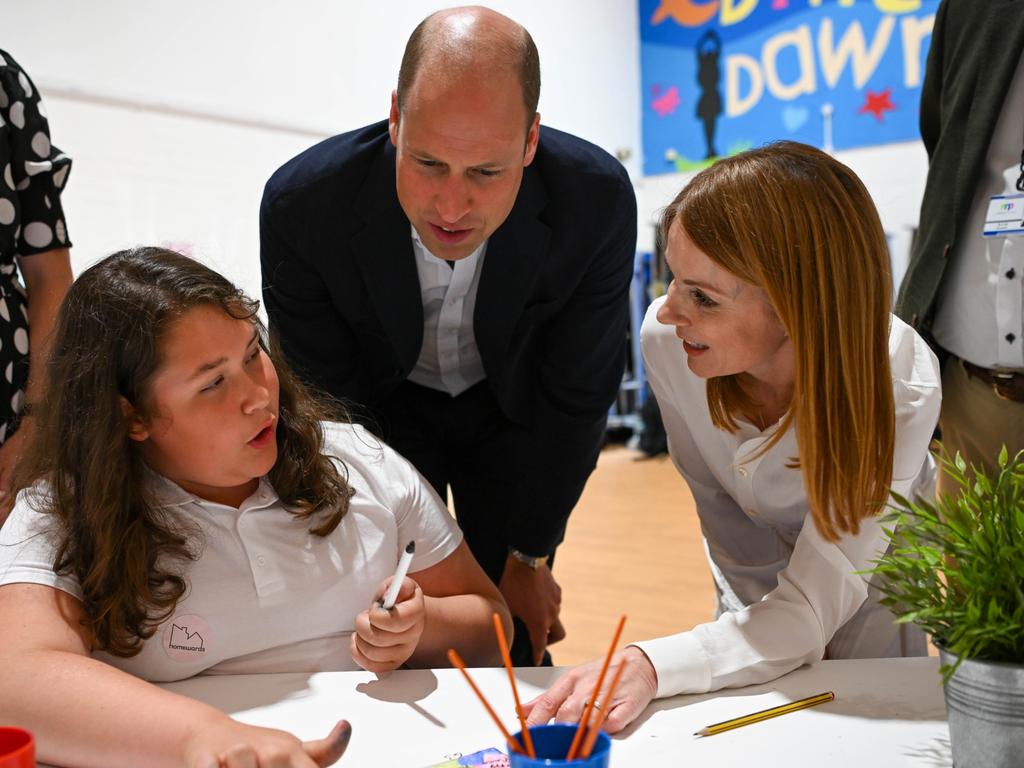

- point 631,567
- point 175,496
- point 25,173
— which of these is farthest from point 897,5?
point 175,496

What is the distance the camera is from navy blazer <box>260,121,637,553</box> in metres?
1.89

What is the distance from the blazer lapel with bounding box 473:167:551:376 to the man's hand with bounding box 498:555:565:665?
496 millimetres

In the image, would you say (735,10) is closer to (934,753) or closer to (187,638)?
(187,638)

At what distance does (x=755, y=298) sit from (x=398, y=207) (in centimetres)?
71

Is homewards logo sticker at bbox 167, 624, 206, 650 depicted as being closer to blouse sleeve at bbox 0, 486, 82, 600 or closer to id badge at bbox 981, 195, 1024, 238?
blouse sleeve at bbox 0, 486, 82, 600

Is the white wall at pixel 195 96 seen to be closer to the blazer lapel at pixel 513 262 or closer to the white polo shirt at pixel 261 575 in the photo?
the blazer lapel at pixel 513 262

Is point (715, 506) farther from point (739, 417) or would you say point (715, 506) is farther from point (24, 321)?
point (24, 321)

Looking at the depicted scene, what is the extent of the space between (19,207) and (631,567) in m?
2.87

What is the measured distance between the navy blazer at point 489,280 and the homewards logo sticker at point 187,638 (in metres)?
0.74

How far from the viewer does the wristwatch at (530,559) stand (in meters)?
2.12

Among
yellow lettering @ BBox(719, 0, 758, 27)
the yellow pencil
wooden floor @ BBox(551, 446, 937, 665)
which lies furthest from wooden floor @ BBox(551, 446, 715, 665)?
yellow lettering @ BBox(719, 0, 758, 27)

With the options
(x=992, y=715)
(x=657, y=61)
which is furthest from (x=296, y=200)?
(x=657, y=61)

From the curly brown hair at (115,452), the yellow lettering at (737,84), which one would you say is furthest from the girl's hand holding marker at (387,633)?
the yellow lettering at (737,84)

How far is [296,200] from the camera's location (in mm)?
1885
